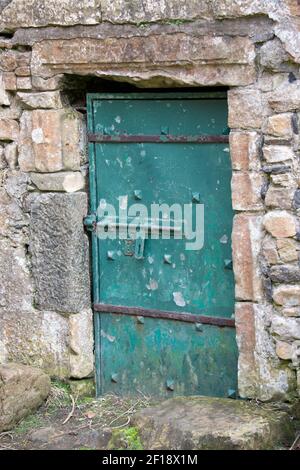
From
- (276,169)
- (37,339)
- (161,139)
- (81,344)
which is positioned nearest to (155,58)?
(161,139)

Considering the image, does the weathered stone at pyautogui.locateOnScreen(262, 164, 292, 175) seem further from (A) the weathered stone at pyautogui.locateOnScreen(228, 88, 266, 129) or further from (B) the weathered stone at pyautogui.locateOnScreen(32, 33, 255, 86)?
(B) the weathered stone at pyautogui.locateOnScreen(32, 33, 255, 86)

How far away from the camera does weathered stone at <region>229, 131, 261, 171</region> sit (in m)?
4.34

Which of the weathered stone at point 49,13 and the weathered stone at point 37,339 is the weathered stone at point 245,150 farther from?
the weathered stone at point 37,339

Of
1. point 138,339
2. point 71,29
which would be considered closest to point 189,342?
point 138,339

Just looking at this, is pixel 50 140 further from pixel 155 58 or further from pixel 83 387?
pixel 83 387

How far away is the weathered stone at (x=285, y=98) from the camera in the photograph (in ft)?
13.8

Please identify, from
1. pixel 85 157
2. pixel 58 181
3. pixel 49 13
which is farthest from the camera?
pixel 85 157

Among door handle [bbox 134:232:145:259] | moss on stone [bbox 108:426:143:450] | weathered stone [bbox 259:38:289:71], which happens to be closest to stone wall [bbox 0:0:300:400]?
weathered stone [bbox 259:38:289:71]

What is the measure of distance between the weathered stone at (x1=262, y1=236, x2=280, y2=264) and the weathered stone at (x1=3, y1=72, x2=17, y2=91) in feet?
5.53

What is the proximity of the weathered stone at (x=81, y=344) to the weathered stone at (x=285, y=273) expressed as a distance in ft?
4.10

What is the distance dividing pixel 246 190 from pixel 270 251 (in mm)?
330

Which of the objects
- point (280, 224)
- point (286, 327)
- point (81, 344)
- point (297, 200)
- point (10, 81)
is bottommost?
point (81, 344)

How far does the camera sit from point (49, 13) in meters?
4.70

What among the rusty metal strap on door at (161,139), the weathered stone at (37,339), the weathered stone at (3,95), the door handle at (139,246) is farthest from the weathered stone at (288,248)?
the weathered stone at (3,95)
